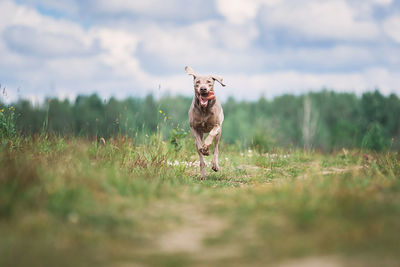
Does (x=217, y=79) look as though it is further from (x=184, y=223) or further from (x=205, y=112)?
(x=184, y=223)

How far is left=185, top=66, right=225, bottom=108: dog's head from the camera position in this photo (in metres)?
Answer: 7.67

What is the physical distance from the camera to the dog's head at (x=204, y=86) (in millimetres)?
7672

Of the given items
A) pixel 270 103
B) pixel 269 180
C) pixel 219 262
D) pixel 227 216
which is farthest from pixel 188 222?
pixel 270 103

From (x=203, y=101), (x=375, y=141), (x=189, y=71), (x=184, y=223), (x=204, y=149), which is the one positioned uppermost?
(x=189, y=71)

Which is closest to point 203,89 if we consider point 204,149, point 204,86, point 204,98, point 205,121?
point 204,86

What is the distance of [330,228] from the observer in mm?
3484

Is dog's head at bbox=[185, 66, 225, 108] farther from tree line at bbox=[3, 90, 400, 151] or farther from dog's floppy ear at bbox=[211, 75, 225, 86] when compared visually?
tree line at bbox=[3, 90, 400, 151]

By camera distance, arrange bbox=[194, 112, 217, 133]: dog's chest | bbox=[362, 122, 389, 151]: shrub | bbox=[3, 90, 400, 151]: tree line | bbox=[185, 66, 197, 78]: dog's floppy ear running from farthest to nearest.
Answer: bbox=[3, 90, 400, 151]: tree line → bbox=[362, 122, 389, 151]: shrub → bbox=[185, 66, 197, 78]: dog's floppy ear → bbox=[194, 112, 217, 133]: dog's chest

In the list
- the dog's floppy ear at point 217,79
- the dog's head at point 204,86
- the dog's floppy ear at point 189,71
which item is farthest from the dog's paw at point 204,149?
the dog's floppy ear at point 189,71

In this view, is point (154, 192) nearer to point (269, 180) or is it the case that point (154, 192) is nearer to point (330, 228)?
point (330, 228)

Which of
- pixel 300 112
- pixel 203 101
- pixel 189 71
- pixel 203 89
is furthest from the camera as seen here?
pixel 300 112

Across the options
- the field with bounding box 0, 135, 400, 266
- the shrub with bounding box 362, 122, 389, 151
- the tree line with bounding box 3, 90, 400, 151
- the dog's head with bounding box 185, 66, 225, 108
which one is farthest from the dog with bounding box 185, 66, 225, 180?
the tree line with bounding box 3, 90, 400, 151

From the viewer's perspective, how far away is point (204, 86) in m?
7.64

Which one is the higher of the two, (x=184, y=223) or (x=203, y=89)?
(x=203, y=89)
